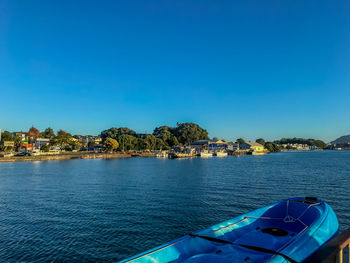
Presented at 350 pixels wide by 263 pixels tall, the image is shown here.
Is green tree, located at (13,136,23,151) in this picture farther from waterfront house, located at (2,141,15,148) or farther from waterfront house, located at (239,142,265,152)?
waterfront house, located at (239,142,265,152)

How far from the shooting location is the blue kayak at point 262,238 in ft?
21.8

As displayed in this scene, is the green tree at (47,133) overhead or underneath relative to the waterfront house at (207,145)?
overhead

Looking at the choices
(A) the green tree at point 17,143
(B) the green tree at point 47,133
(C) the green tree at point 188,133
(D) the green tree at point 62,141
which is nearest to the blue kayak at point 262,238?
(D) the green tree at point 62,141

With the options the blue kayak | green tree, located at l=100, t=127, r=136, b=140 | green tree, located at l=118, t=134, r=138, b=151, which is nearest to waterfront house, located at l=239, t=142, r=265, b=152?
green tree, located at l=100, t=127, r=136, b=140

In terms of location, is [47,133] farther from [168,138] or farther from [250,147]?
[250,147]

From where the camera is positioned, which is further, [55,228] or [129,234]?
[55,228]

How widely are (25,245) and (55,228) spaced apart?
2.38m

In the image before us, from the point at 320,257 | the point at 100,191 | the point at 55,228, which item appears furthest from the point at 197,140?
the point at 320,257

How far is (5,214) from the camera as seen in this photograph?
56.8 feet

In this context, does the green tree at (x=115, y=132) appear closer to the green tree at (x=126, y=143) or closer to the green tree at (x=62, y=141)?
the green tree at (x=126, y=143)

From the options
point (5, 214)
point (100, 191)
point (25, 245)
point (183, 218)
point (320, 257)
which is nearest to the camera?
point (320, 257)

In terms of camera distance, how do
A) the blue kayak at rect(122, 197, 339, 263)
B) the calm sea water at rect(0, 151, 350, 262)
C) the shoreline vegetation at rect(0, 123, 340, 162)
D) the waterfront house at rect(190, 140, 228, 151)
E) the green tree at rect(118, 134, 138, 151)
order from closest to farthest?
the blue kayak at rect(122, 197, 339, 263) → the calm sea water at rect(0, 151, 350, 262) → the shoreline vegetation at rect(0, 123, 340, 162) → the green tree at rect(118, 134, 138, 151) → the waterfront house at rect(190, 140, 228, 151)

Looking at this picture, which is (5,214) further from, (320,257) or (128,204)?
(320,257)

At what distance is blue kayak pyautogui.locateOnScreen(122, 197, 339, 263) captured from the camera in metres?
6.64
